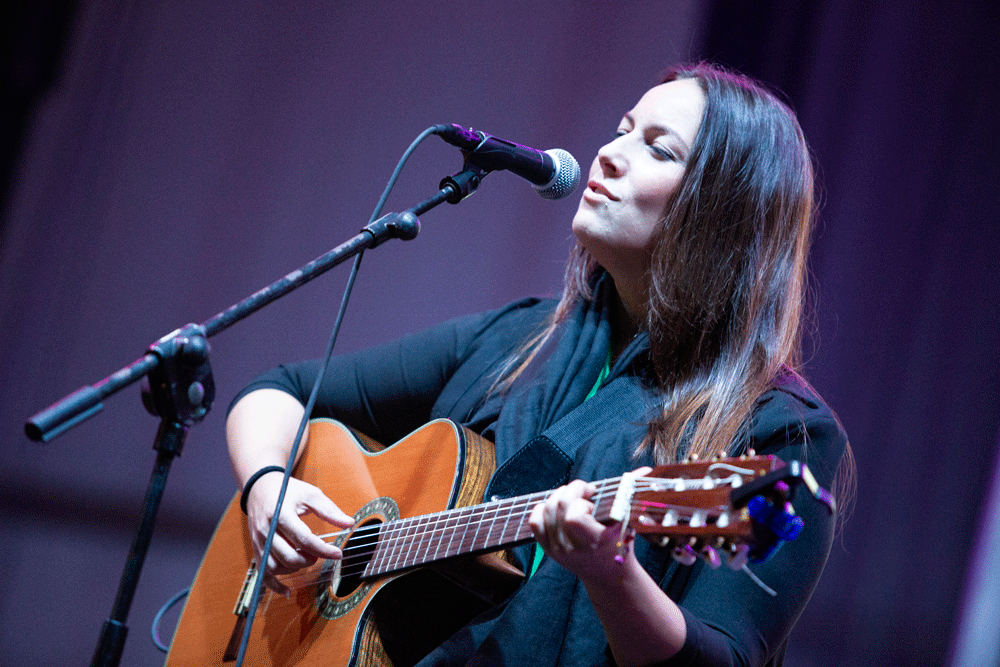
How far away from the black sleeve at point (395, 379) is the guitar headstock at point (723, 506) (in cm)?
92

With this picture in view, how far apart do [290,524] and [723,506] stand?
0.86m

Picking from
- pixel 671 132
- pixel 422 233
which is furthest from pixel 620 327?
pixel 422 233

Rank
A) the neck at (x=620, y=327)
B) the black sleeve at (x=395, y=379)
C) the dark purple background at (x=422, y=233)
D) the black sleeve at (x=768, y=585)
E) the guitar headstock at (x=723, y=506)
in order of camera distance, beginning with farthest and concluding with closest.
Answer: the dark purple background at (x=422, y=233), the black sleeve at (x=395, y=379), the neck at (x=620, y=327), the black sleeve at (x=768, y=585), the guitar headstock at (x=723, y=506)

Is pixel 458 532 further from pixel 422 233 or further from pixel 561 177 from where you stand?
pixel 422 233

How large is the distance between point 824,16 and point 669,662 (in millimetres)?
2169

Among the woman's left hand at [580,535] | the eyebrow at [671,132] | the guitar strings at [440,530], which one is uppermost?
the eyebrow at [671,132]

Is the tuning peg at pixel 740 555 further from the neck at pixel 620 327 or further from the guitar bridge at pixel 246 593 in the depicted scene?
the guitar bridge at pixel 246 593

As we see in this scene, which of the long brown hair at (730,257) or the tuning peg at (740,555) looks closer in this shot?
the tuning peg at (740,555)

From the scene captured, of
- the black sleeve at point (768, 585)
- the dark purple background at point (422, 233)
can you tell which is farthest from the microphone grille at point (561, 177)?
the dark purple background at point (422, 233)

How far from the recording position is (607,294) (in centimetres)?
181

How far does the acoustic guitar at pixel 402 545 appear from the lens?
986mm

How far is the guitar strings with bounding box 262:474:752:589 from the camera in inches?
40.0

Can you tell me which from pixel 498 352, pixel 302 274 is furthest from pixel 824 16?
pixel 302 274

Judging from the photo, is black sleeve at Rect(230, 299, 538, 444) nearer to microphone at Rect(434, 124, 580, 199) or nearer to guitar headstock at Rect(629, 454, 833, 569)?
microphone at Rect(434, 124, 580, 199)
